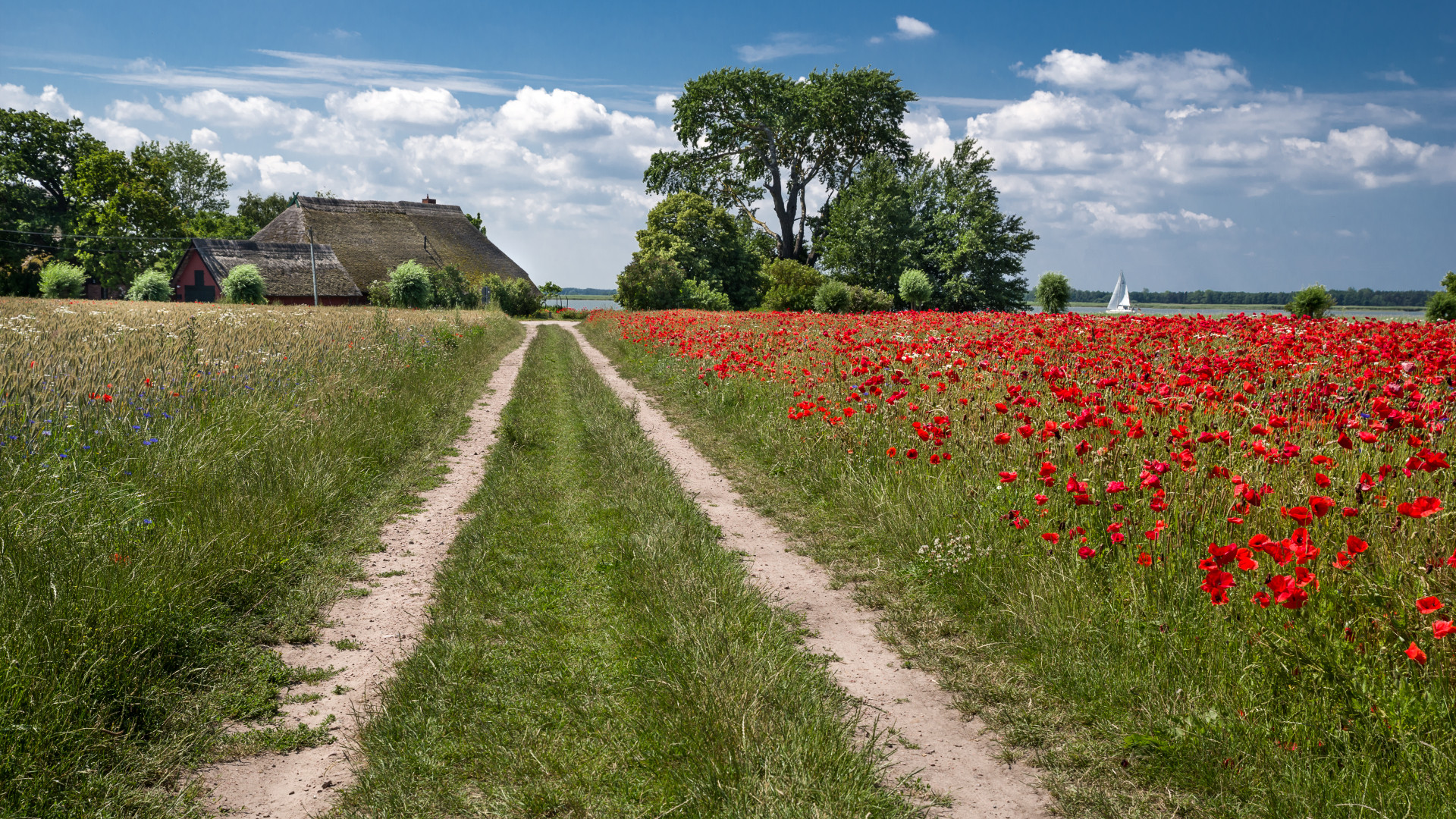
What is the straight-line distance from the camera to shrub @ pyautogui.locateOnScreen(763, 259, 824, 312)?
38250mm

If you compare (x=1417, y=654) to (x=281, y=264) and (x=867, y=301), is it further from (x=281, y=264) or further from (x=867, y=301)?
(x=281, y=264)

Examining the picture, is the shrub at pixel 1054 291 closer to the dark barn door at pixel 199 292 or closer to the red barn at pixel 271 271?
the red barn at pixel 271 271

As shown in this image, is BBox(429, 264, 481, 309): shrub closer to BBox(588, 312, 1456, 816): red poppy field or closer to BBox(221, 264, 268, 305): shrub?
BBox(221, 264, 268, 305): shrub

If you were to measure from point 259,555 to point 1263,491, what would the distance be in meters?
6.12

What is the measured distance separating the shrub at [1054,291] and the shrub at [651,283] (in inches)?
842

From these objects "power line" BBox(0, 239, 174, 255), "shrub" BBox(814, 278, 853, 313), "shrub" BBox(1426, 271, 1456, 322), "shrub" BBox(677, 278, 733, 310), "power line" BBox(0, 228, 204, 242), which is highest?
"power line" BBox(0, 228, 204, 242)

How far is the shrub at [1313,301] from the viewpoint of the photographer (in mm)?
19750

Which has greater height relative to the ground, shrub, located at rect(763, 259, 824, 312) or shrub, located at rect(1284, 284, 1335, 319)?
shrub, located at rect(763, 259, 824, 312)

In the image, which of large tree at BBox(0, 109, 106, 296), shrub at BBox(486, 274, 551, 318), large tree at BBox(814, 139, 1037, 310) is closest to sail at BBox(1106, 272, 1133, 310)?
large tree at BBox(814, 139, 1037, 310)

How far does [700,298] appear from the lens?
44.3 metres

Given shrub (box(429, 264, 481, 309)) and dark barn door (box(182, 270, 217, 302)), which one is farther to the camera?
shrub (box(429, 264, 481, 309))

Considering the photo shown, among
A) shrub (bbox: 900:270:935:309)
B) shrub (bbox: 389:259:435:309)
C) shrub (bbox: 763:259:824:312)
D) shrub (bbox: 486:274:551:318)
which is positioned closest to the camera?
shrub (bbox: 763:259:824:312)

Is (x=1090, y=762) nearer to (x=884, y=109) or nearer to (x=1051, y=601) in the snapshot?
(x=1051, y=601)

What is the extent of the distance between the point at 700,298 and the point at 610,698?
4183cm
